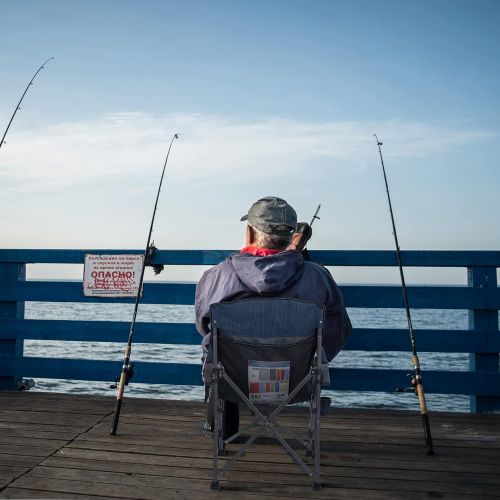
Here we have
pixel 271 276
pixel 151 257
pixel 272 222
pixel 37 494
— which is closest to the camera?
pixel 37 494

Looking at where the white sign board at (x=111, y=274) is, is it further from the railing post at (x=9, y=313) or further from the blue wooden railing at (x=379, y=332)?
the railing post at (x=9, y=313)

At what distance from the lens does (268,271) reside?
2889 mm

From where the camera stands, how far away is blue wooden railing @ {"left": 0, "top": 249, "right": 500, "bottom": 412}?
4.46 m

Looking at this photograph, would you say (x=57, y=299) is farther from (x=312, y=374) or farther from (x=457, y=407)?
(x=457, y=407)

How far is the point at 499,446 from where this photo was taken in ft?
11.4

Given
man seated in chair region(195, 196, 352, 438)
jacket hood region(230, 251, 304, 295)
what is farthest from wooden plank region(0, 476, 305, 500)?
jacket hood region(230, 251, 304, 295)

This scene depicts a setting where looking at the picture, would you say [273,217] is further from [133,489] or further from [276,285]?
[133,489]

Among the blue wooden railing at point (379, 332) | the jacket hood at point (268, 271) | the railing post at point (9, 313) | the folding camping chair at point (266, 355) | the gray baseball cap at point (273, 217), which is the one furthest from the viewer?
the railing post at point (9, 313)

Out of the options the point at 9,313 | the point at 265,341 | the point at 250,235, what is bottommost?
the point at 9,313

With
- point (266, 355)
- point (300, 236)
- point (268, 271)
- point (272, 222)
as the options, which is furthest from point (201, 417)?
point (272, 222)

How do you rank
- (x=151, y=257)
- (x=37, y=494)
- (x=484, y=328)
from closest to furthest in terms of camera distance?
(x=37, y=494), (x=484, y=328), (x=151, y=257)

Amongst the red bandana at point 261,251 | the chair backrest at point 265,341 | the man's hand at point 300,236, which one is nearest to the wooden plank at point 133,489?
the chair backrest at point 265,341

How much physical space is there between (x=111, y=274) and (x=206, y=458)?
2.33 m

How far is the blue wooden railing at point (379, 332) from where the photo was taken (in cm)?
446
